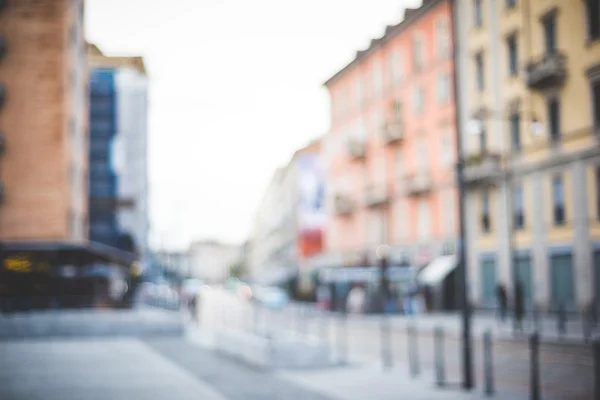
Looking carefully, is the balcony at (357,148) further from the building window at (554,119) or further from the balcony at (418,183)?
the building window at (554,119)

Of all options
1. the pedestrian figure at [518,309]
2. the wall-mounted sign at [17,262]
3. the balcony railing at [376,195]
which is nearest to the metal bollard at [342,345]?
the pedestrian figure at [518,309]

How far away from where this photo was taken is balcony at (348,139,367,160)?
4809 centimetres

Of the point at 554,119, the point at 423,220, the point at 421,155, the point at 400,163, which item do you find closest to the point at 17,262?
the point at 554,119

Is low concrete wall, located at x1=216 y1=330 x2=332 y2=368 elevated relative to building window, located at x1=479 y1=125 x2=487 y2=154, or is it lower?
lower

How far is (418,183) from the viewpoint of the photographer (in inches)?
1588

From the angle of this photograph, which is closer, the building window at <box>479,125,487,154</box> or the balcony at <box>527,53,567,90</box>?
the balcony at <box>527,53,567,90</box>

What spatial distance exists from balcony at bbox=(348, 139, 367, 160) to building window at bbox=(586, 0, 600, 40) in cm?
3143

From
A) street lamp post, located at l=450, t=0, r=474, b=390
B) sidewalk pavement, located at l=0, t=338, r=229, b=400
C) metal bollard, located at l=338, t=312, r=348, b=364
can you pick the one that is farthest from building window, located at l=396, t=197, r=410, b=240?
street lamp post, located at l=450, t=0, r=474, b=390

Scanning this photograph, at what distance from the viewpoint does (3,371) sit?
1446cm

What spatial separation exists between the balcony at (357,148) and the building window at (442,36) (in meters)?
10.5

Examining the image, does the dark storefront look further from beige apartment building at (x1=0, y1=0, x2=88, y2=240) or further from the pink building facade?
the pink building facade

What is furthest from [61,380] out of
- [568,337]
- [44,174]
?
[44,174]

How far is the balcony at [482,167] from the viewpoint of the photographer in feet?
105

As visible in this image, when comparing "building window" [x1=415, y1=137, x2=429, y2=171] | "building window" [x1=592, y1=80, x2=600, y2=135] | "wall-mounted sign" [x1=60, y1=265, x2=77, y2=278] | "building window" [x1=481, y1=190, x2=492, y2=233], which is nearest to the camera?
"building window" [x1=592, y1=80, x2=600, y2=135]
